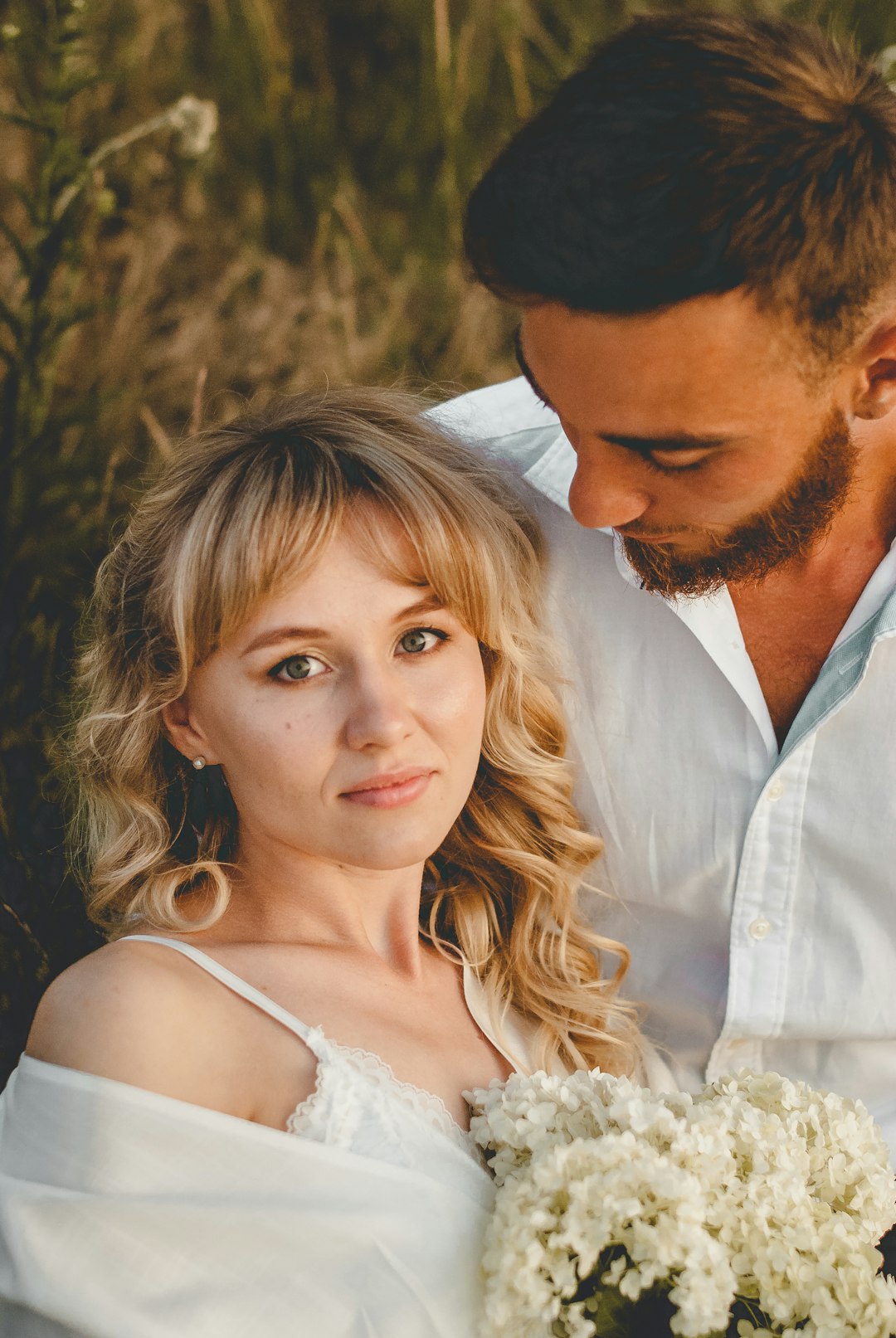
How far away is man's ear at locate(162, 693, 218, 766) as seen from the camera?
240cm

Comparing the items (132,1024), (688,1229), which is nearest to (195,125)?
(132,1024)

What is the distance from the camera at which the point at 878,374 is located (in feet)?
7.79

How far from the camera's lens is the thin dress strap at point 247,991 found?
6.95 feet

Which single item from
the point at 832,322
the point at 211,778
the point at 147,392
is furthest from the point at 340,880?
the point at 147,392

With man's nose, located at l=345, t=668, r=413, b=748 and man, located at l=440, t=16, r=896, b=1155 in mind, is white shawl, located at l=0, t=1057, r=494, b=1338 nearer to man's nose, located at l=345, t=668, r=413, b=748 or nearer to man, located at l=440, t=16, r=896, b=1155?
man's nose, located at l=345, t=668, r=413, b=748

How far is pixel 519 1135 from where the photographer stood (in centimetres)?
200

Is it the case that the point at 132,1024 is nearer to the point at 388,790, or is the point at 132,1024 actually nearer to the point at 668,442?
the point at 388,790

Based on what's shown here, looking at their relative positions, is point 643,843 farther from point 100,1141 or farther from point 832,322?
point 100,1141

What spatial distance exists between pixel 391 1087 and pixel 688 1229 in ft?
1.91

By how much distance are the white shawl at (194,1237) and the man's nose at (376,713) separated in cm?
62

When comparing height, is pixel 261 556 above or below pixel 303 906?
above

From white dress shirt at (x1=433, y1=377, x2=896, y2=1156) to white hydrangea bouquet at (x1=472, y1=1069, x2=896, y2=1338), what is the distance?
2.37 ft

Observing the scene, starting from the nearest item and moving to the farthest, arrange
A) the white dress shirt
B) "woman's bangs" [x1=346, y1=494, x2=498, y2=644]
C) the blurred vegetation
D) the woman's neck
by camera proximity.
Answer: "woman's bangs" [x1=346, y1=494, x2=498, y2=644], the woman's neck, the white dress shirt, the blurred vegetation

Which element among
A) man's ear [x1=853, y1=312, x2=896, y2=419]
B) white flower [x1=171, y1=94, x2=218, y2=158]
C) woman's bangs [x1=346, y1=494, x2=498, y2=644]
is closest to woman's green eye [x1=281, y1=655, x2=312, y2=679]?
woman's bangs [x1=346, y1=494, x2=498, y2=644]
